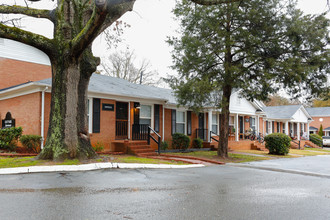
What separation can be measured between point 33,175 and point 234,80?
982 cm

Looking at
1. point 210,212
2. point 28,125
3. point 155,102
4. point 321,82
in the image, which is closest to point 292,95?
point 321,82

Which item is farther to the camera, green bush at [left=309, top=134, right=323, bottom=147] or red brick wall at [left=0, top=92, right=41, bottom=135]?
green bush at [left=309, top=134, right=323, bottom=147]

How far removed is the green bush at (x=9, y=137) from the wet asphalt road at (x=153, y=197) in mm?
6124

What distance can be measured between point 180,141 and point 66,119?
33.4 ft

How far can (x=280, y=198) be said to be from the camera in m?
6.15

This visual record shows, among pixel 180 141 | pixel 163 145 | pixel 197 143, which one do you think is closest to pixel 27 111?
pixel 163 145

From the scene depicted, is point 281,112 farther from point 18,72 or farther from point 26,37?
point 26,37

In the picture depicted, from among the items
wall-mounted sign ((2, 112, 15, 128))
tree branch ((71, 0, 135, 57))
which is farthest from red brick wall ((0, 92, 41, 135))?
tree branch ((71, 0, 135, 57))

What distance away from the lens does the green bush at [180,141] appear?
745 inches

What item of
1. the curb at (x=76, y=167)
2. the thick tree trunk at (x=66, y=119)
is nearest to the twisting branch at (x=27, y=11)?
the thick tree trunk at (x=66, y=119)

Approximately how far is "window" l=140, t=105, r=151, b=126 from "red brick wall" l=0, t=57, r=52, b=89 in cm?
782

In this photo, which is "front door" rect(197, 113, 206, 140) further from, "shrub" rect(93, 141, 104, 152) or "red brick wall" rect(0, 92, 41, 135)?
"red brick wall" rect(0, 92, 41, 135)

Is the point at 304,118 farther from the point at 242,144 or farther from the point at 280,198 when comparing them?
the point at 280,198

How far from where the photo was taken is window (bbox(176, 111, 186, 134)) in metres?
20.2
